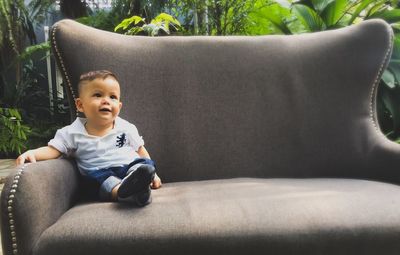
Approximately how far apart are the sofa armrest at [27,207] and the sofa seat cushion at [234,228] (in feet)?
0.11

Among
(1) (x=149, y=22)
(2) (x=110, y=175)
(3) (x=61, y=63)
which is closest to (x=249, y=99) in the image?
(2) (x=110, y=175)

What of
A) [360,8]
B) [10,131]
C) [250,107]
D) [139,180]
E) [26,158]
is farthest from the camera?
[10,131]

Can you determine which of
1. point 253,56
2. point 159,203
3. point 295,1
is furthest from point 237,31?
point 159,203

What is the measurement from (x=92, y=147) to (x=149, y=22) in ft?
10.3

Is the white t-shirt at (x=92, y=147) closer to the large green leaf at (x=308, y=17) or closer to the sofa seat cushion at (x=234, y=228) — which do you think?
the sofa seat cushion at (x=234, y=228)

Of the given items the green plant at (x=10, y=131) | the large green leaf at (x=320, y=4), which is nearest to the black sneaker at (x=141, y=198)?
the large green leaf at (x=320, y=4)

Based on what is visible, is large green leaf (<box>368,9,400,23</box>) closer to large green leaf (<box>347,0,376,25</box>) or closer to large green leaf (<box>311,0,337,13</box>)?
large green leaf (<box>347,0,376,25</box>)

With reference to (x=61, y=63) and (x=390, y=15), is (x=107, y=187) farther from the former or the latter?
(x=390, y=15)

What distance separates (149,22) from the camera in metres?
4.48

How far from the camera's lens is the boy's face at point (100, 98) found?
154 cm

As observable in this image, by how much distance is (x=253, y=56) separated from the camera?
192 cm

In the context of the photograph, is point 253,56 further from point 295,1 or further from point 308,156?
point 295,1

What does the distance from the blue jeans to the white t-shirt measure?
0.9 inches

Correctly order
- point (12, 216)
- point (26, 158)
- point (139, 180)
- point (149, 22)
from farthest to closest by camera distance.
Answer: point (149, 22), point (26, 158), point (139, 180), point (12, 216)
